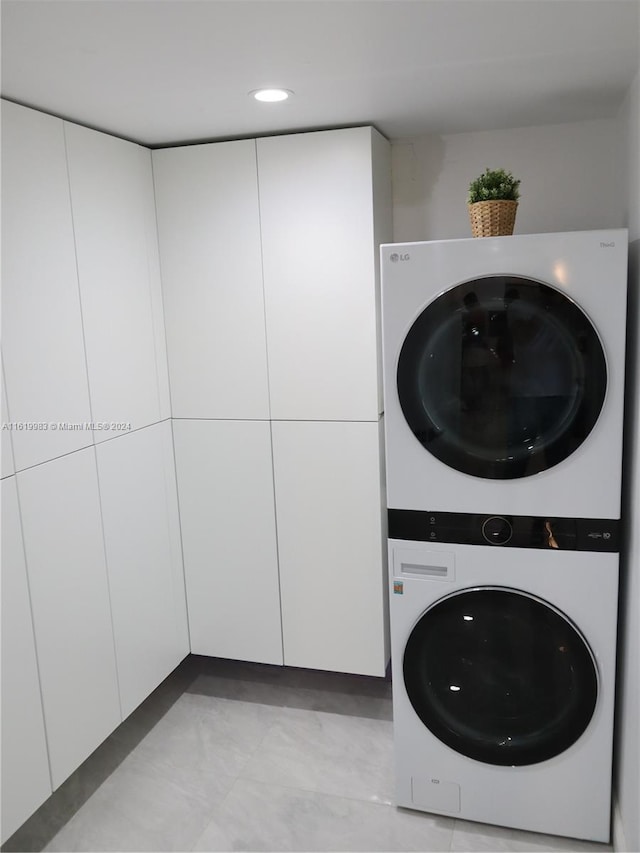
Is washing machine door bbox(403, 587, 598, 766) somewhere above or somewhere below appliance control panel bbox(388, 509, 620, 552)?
below

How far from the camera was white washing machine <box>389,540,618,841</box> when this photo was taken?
6.19 feet

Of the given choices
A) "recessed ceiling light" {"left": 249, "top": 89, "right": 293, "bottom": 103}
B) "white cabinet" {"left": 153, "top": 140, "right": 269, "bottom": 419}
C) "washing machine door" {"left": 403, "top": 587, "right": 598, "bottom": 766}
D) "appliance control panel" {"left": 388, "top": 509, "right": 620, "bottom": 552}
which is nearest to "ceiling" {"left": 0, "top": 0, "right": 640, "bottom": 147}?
"recessed ceiling light" {"left": 249, "top": 89, "right": 293, "bottom": 103}

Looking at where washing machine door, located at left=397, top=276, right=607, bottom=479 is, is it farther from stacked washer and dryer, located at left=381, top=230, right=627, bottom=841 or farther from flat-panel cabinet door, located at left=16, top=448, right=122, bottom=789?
flat-panel cabinet door, located at left=16, top=448, right=122, bottom=789

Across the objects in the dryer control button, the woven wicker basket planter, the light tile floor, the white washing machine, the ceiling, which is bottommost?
the light tile floor

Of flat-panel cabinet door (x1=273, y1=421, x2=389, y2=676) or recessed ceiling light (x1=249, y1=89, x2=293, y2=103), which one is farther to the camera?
flat-panel cabinet door (x1=273, y1=421, x2=389, y2=676)

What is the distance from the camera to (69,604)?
2.04 metres

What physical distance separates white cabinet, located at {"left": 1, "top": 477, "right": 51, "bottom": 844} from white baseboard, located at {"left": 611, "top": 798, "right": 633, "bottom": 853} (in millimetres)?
1626

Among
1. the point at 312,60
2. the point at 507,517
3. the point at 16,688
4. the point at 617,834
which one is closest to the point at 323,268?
the point at 312,60

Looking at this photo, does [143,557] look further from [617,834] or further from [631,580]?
[617,834]

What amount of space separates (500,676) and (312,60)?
1722 millimetres

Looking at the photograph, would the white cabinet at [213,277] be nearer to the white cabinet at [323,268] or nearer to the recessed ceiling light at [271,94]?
the white cabinet at [323,268]

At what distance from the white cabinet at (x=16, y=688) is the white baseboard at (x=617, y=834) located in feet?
5.33

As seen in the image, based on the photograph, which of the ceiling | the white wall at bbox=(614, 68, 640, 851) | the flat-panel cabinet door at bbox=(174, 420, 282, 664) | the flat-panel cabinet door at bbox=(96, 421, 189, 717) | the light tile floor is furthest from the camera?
the flat-panel cabinet door at bbox=(174, 420, 282, 664)

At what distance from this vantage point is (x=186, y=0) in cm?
126
